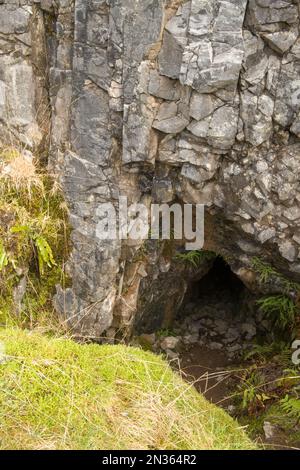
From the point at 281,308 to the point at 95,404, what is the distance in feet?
13.0

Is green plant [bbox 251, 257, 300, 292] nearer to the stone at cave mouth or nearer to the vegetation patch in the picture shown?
the stone at cave mouth

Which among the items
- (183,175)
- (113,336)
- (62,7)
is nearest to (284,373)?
(113,336)

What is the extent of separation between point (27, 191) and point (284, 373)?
154 inches

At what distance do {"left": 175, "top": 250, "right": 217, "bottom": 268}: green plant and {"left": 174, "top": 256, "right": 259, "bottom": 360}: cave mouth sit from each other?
695 millimetres

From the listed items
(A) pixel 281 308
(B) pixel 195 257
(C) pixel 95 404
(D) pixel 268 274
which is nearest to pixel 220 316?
(B) pixel 195 257

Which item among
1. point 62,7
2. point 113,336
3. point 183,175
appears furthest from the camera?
point 113,336

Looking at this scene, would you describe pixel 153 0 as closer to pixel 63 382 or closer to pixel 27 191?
pixel 27 191

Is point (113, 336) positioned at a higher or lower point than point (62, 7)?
lower

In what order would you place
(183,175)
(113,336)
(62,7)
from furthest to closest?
(113,336), (183,175), (62,7)

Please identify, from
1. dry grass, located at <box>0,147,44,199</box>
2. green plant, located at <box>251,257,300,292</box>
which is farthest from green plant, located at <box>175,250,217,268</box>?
dry grass, located at <box>0,147,44,199</box>

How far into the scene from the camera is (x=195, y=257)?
7219 millimetres

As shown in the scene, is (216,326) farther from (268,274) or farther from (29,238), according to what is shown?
(29,238)

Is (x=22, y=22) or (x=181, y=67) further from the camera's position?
(x=22, y=22)

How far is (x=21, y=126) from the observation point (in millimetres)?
5984
